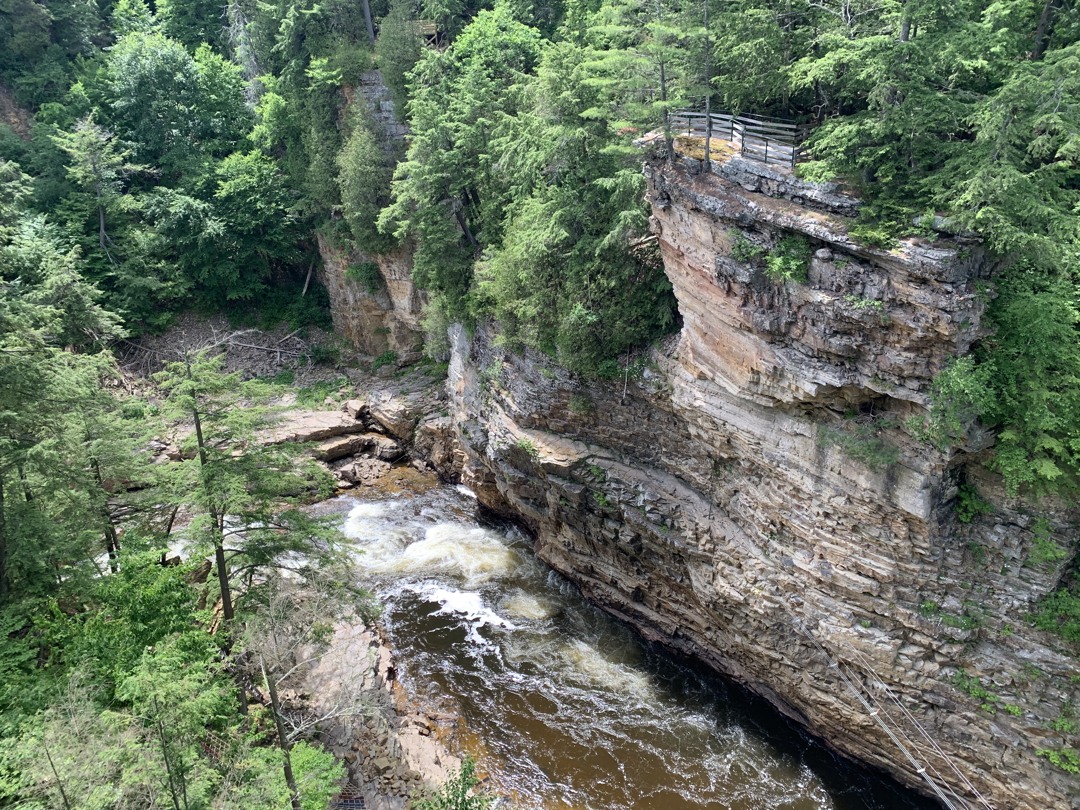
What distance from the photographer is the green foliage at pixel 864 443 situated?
14.4 meters

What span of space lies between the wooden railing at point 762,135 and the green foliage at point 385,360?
67.7 ft

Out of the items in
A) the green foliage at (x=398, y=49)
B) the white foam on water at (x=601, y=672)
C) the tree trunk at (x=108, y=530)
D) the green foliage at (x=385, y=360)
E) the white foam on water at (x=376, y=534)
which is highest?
the green foliage at (x=398, y=49)

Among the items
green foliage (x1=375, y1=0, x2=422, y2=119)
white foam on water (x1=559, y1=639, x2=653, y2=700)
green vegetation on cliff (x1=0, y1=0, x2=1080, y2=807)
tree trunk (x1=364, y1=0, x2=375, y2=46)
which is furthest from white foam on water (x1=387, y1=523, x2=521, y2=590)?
tree trunk (x1=364, y1=0, x2=375, y2=46)

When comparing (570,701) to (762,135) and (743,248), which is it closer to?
(743,248)

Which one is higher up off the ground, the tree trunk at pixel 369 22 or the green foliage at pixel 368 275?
the tree trunk at pixel 369 22

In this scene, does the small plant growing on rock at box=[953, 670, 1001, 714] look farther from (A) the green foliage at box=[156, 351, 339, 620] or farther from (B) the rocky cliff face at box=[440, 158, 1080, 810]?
(A) the green foliage at box=[156, 351, 339, 620]

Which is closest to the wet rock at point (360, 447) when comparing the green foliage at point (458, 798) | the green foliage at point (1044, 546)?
the green foliage at point (458, 798)

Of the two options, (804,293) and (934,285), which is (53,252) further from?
(934,285)

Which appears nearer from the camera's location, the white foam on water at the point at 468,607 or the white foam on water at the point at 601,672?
the white foam on water at the point at 601,672

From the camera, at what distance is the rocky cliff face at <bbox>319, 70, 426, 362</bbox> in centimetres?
3228

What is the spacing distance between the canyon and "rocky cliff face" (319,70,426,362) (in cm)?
1560

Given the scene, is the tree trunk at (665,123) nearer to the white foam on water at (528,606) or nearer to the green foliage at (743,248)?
the green foliage at (743,248)

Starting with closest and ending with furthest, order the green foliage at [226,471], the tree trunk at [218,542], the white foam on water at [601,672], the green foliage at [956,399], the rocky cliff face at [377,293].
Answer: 1. the green foliage at [956,399]
2. the green foliage at [226,471]
3. the tree trunk at [218,542]
4. the white foam on water at [601,672]
5. the rocky cliff face at [377,293]

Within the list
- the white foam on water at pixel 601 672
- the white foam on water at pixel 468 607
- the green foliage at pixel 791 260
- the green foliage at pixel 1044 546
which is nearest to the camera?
the green foliage at pixel 1044 546
